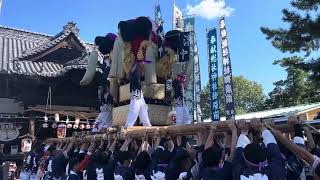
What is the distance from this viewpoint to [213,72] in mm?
11398

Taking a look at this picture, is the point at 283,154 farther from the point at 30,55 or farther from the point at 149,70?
the point at 30,55

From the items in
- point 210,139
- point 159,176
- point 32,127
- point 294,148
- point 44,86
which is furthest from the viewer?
point 44,86

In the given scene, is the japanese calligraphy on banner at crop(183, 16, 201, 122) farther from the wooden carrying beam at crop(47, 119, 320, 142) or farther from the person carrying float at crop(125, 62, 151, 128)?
the wooden carrying beam at crop(47, 119, 320, 142)

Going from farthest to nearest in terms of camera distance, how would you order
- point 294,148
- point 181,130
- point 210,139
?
point 181,130 → point 210,139 → point 294,148

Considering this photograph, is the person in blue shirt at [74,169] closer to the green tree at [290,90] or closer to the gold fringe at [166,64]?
the gold fringe at [166,64]

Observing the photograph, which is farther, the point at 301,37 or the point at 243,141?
the point at 301,37

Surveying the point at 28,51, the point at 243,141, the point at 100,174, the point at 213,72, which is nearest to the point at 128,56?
the point at 100,174

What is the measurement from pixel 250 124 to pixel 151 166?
4.53 feet

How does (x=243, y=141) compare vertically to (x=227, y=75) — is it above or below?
below

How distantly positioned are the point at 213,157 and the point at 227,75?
7686 millimetres

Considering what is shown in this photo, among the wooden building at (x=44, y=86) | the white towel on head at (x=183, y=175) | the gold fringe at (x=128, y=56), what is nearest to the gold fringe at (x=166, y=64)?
the gold fringe at (x=128, y=56)

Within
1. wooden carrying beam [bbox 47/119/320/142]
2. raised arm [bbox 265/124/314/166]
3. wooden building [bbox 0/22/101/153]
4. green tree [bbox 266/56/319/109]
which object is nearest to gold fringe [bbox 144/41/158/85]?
wooden carrying beam [bbox 47/119/320/142]

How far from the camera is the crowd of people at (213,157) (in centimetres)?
343

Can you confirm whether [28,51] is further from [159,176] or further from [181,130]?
[159,176]
